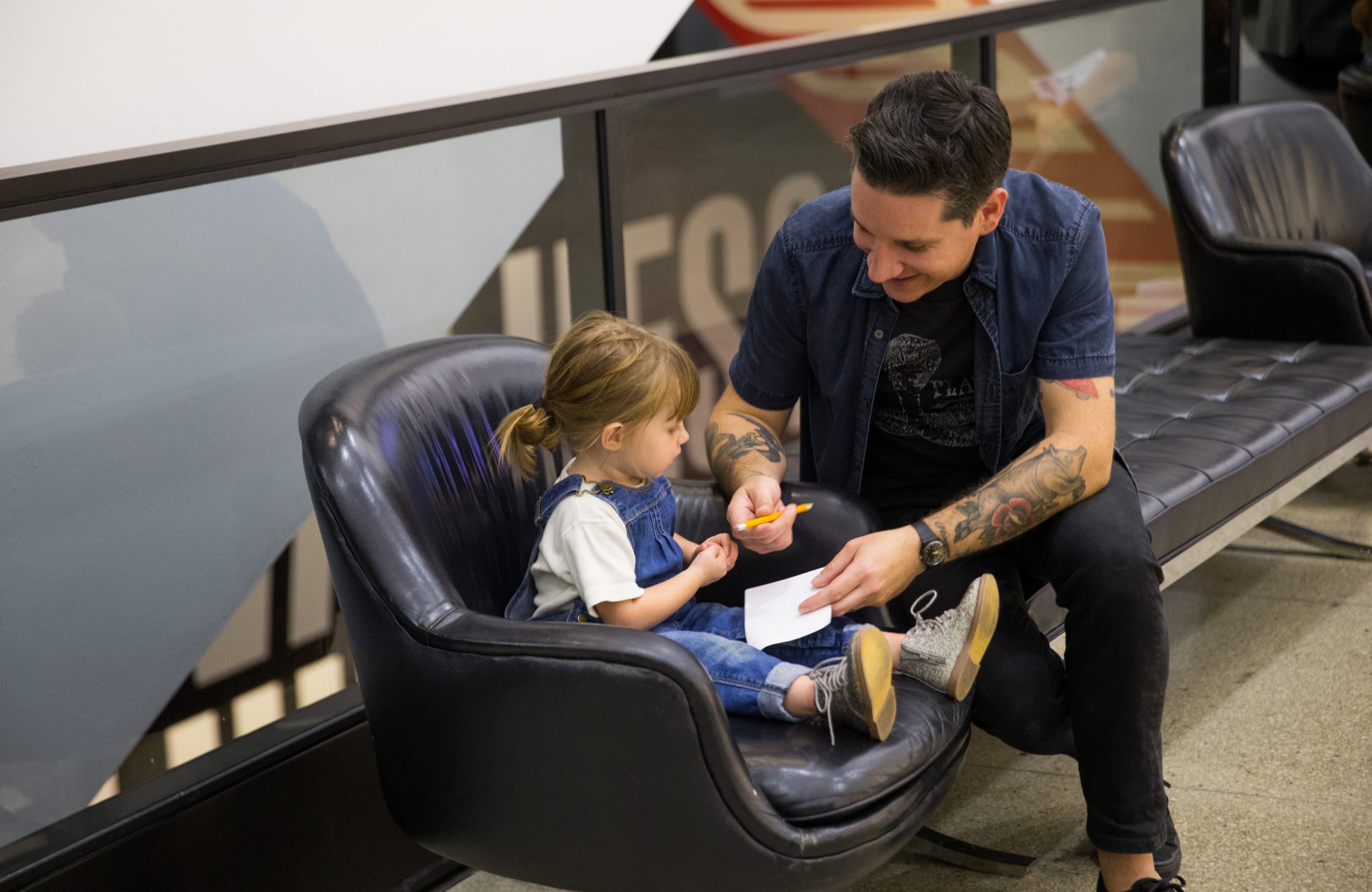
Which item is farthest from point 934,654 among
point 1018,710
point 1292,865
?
point 1292,865

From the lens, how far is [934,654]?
172cm

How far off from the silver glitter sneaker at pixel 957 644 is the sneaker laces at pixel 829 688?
5.6 inches

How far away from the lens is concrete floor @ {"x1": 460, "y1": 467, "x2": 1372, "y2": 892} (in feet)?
7.06

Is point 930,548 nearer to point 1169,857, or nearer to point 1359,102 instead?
point 1169,857

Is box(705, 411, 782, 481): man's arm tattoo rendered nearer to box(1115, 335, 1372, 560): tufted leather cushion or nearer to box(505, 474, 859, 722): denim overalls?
box(505, 474, 859, 722): denim overalls

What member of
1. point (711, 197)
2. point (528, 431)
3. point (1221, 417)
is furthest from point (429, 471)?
point (1221, 417)

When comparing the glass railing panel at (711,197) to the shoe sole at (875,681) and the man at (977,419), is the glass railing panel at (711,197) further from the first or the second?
the shoe sole at (875,681)

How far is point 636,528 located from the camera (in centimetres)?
180

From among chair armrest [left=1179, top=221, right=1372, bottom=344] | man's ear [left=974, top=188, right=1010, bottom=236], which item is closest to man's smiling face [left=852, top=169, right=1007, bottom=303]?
man's ear [left=974, top=188, right=1010, bottom=236]

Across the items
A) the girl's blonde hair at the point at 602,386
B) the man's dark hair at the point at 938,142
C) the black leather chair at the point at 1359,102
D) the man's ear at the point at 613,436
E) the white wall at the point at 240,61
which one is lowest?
the man's ear at the point at 613,436

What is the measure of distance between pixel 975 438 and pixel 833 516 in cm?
32

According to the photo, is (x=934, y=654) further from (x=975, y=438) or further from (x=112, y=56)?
(x=112, y=56)

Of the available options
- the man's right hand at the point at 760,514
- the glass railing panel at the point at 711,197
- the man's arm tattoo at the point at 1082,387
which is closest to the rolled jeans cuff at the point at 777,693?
the man's right hand at the point at 760,514

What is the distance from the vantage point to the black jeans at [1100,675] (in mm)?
1857
